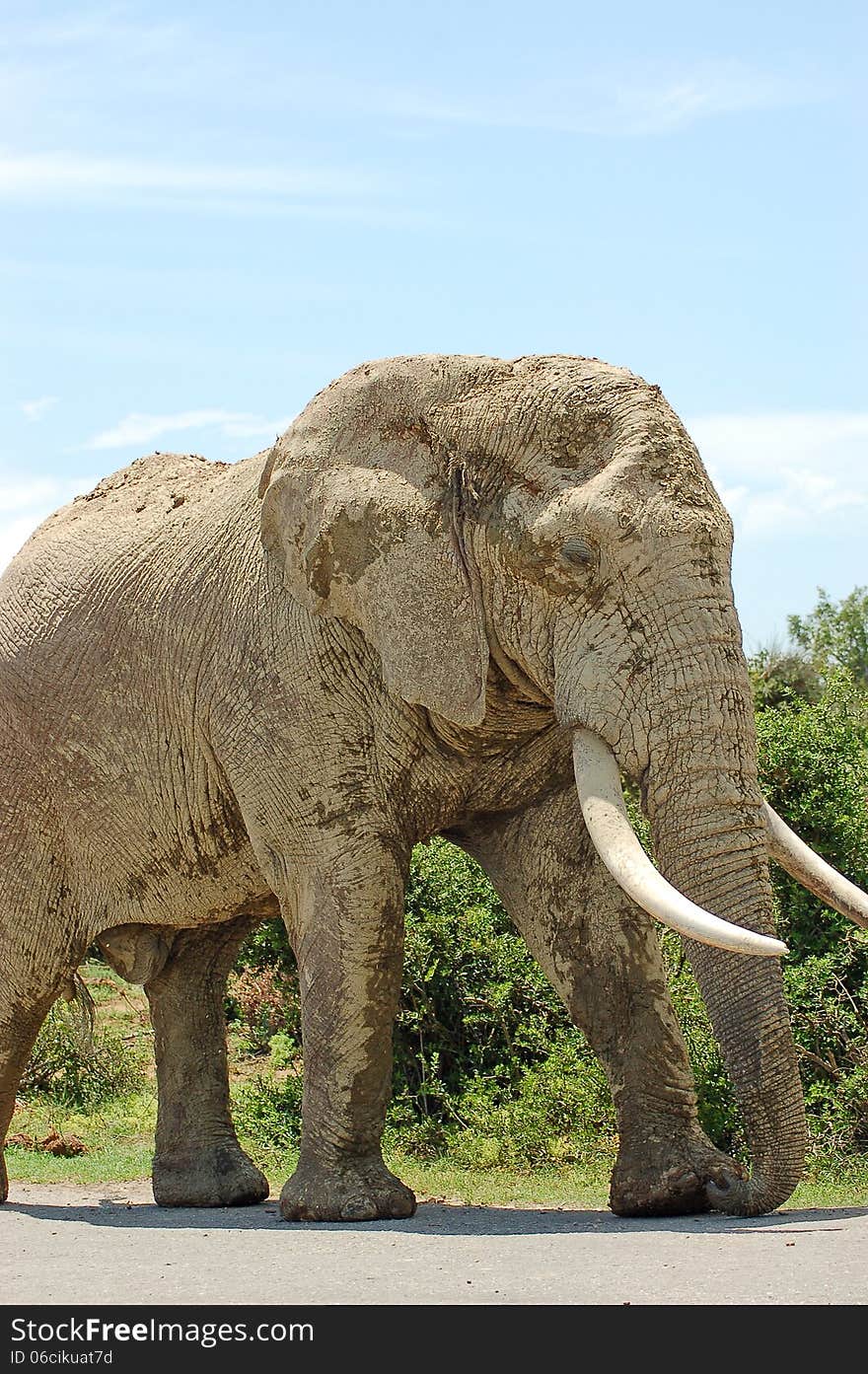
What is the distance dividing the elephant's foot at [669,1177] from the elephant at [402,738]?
0.02m

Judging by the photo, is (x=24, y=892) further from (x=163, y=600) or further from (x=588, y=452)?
(x=588, y=452)

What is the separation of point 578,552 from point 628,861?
49.0 inches

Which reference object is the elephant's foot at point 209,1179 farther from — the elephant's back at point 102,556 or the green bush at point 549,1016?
the elephant's back at point 102,556

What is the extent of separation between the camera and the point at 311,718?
8.31m

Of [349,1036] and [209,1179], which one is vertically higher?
[349,1036]

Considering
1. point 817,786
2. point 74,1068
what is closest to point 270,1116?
point 74,1068

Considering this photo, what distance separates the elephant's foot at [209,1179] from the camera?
32.9ft

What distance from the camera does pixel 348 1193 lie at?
805cm

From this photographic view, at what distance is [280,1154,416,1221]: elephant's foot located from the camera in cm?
804

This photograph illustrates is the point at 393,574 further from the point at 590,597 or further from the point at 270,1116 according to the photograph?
the point at 270,1116

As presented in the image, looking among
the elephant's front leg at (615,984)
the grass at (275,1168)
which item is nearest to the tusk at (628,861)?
the elephant's front leg at (615,984)

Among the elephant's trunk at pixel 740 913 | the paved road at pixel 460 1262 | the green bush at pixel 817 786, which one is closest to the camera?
the paved road at pixel 460 1262

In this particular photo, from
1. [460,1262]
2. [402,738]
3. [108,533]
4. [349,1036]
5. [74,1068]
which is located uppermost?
[108,533]
